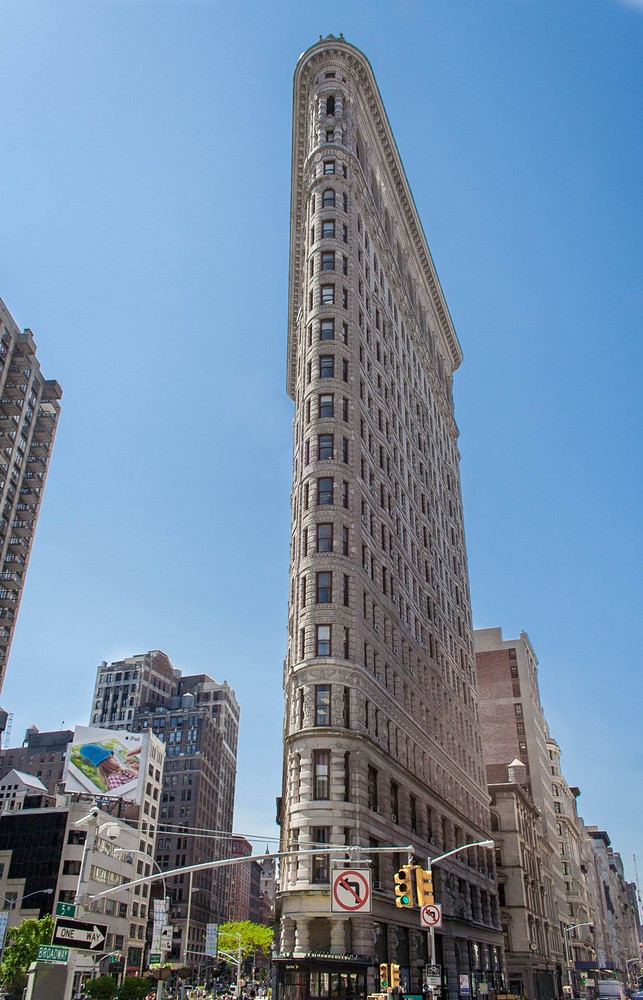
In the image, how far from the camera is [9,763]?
185 meters

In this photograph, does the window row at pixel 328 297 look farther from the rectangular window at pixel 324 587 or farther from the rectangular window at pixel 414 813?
the rectangular window at pixel 414 813

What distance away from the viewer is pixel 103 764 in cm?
10419

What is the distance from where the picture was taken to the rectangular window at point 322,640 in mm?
53062

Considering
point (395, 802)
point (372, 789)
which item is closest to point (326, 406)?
point (372, 789)

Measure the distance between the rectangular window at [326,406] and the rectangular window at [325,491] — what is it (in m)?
5.31

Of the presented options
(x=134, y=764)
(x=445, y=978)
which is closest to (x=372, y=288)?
(x=445, y=978)

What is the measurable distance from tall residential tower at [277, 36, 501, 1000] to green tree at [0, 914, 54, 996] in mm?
24084

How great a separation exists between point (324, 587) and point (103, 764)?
6260 centimetres

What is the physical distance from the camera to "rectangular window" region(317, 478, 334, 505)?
58.5m

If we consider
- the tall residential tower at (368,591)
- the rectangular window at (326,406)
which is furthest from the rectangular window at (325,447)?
the rectangular window at (326,406)

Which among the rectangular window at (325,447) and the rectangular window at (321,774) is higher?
the rectangular window at (325,447)

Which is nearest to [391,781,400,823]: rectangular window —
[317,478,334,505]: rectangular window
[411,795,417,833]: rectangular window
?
[411,795,417,833]: rectangular window

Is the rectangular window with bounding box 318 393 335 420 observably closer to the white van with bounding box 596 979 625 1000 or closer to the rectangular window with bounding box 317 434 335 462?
the rectangular window with bounding box 317 434 335 462

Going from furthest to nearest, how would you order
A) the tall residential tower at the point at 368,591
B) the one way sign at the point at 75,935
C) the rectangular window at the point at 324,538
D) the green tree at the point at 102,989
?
the green tree at the point at 102,989 → the rectangular window at the point at 324,538 → the tall residential tower at the point at 368,591 → the one way sign at the point at 75,935
